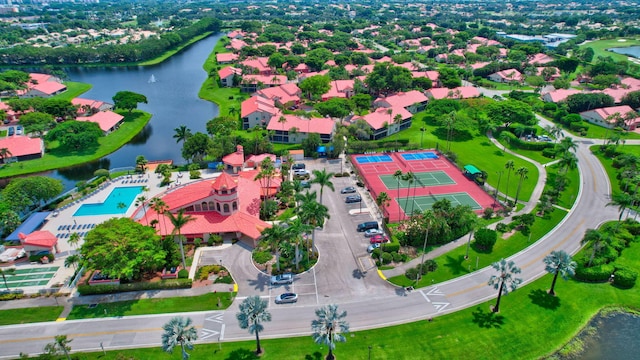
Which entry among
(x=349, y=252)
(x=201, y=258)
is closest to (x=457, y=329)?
(x=349, y=252)

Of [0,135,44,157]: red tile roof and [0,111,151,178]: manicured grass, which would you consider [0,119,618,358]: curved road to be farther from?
[0,135,44,157]: red tile roof

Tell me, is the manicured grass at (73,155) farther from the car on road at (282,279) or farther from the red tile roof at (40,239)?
the car on road at (282,279)

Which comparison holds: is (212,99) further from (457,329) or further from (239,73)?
(457,329)

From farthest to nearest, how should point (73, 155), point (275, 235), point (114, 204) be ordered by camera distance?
point (73, 155) < point (114, 204) < point (275, 235)

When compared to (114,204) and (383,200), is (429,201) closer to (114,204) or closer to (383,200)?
(383,200)

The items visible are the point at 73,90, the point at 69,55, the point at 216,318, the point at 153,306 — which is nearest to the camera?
the point at 216,318

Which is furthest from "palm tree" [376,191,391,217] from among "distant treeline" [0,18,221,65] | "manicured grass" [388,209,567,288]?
"distant treeline" [0,18,221,65]

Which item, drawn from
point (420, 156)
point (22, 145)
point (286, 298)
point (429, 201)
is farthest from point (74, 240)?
point (420, 156)
